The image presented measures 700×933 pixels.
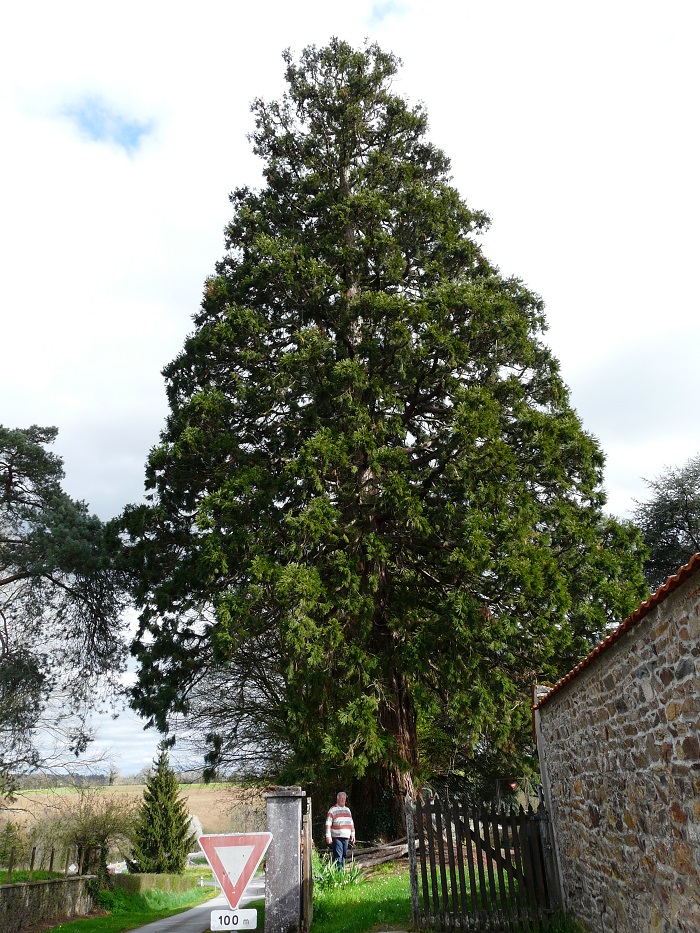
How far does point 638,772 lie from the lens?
17.8 ft

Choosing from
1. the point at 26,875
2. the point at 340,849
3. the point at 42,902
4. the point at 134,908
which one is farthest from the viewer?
the point at 134,908

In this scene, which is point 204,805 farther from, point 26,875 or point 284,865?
point 284,865

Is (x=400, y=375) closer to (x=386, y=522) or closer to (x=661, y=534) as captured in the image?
(x=386, y=522)

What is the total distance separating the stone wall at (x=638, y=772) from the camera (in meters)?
4.52

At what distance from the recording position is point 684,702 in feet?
14.7

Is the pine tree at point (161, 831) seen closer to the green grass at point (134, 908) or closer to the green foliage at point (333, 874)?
the green grass at point (134, 908)

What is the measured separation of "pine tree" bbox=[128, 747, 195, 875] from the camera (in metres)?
27.2

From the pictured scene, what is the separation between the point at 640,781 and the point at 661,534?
69.6 ft

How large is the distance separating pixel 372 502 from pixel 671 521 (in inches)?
636

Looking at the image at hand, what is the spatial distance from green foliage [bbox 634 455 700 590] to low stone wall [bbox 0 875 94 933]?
20730 mm

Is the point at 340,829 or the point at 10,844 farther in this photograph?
the point at 10,844

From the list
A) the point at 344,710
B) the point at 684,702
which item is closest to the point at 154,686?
the point at 344,710

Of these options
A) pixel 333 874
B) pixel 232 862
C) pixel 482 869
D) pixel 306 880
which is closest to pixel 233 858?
pixel 232 862

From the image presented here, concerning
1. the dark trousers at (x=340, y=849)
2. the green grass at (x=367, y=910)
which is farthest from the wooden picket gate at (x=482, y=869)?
the dark trousers at (x=340, y=849)
